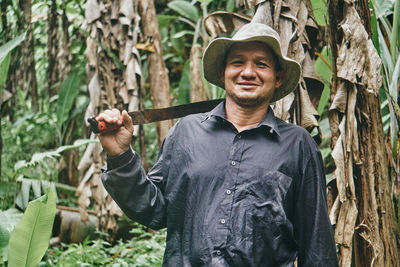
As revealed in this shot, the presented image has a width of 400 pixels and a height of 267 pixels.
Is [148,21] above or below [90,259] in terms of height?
above

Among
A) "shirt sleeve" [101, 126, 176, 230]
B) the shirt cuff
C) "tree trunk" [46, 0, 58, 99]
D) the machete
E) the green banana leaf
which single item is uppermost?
"tree trunk" [46, 0, 58, 99]

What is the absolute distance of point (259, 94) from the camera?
6.19ft

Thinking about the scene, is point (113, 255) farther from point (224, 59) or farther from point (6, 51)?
point (224, 59)

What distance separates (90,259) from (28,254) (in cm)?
97

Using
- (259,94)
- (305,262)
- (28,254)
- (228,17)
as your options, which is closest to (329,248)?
(305,262)

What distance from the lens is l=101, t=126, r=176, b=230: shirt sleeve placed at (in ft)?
6.07

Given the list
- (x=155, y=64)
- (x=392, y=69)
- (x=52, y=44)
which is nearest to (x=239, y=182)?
(x=392, y=69)

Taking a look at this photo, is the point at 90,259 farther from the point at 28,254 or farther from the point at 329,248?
the point at 329,248

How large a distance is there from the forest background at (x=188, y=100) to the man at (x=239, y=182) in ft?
1.92

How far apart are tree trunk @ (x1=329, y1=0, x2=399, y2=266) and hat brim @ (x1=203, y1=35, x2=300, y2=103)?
439 millimetres

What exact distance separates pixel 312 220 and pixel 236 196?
301 mm

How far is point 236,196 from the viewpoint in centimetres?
178

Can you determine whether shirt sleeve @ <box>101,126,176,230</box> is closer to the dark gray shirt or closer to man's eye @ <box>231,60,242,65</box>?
the dark gray shirt

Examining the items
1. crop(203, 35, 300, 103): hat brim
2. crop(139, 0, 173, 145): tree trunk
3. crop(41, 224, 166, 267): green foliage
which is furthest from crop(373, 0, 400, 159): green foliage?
crop(139, 0, 173, 145): tree trunk
